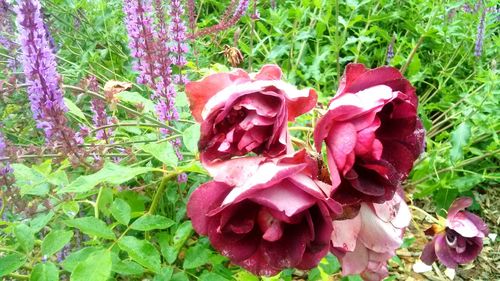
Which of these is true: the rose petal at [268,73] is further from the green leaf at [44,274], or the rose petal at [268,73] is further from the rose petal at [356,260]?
the green leaf at [44,274]

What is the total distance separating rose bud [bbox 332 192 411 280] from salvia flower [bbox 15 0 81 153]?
66cm

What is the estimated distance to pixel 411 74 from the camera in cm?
254

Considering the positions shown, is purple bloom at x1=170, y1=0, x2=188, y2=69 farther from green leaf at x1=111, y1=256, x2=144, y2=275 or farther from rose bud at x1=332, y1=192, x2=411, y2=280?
rose bud at x1=332, y1=192, x2=411, y2=280

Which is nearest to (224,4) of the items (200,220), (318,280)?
(318,280)

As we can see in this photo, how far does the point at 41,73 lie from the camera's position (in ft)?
3.52

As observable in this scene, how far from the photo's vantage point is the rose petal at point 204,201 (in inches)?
25.0

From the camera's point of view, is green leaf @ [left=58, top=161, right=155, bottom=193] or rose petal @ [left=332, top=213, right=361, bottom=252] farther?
green leaf @ [left=58, top=161, right=155, bottom=193]

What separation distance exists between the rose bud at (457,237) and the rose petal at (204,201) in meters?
0.58

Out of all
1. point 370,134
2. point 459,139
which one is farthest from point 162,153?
point 459,139

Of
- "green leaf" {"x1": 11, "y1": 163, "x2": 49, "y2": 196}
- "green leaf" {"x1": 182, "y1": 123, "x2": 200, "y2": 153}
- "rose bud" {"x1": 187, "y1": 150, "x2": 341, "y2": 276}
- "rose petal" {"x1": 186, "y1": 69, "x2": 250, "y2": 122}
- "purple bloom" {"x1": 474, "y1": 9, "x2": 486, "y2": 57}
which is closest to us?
"rose bud" {"x1": 187, "y1": 150, "x2": 341, "y2": 276}

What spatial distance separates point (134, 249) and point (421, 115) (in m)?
1.69

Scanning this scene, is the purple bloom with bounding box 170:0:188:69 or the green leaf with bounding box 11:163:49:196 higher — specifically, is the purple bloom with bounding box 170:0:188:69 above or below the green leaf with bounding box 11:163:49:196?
above

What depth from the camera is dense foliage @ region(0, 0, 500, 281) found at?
1.06m

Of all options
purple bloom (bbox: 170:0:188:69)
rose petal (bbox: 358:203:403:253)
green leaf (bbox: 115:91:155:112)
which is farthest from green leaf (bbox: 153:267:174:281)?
purple bloom (bbox: 170:0:188:69)
